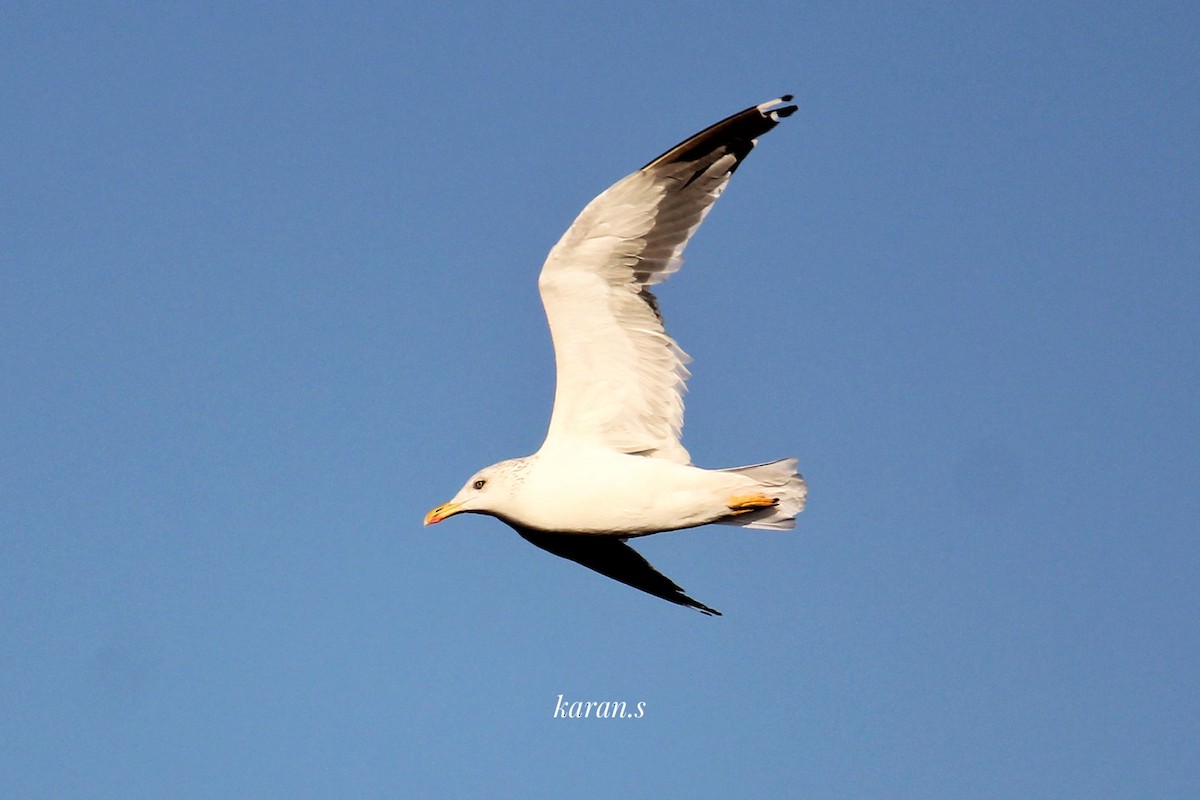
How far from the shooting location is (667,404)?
41.6ft

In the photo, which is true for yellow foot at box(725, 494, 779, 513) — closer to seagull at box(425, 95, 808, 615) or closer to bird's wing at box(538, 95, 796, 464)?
seagull at box(425, 95, 808, 615)

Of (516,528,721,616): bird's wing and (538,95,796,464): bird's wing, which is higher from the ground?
(538,95,796,464): bird's wing

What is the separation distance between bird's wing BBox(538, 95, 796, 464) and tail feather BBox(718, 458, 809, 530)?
0.72 metres

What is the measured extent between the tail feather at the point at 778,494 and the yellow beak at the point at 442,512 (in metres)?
1.97

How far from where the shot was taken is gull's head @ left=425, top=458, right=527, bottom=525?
488 inches

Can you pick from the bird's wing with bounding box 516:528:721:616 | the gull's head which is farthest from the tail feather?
the gull's head

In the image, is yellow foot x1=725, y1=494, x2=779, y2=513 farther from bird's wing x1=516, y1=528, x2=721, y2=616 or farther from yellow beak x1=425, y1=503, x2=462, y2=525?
yellow beak x1=425, y1=503, x2=462, y2=525

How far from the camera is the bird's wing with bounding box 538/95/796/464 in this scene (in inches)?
471

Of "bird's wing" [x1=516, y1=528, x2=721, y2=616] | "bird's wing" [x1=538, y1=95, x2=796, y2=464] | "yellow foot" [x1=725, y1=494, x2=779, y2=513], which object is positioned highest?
"bird's wing" [x1=538, y1=95, x2=796, y2=464]

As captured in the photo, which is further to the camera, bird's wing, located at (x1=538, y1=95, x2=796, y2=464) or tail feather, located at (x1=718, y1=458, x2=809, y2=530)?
tail feather, located at (x1=718, y1=458, x2=809, y2=530)

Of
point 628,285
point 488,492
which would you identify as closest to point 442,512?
point 488,492

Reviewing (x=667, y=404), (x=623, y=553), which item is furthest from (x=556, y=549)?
(x=667, y=404)

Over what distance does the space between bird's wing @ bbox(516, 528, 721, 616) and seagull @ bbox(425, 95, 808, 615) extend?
35 mm

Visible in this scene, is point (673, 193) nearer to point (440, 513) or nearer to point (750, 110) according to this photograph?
point (750, 110)
